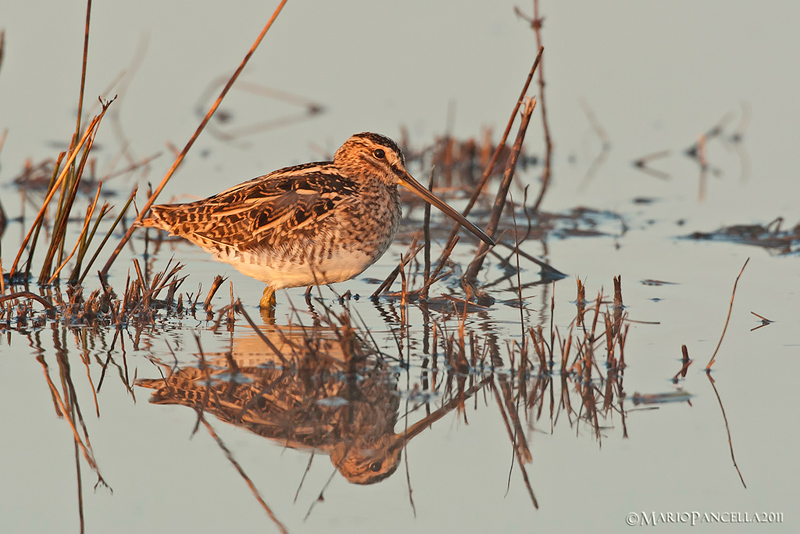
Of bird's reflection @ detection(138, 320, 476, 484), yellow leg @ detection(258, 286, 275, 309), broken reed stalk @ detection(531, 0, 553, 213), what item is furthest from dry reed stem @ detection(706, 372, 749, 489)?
broken reed stalk @ detection(531, 0, 553, 213)

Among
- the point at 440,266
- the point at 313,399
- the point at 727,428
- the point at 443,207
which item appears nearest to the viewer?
the point at 727,428

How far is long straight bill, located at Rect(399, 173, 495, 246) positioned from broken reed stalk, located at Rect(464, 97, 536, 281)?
0.70 ft

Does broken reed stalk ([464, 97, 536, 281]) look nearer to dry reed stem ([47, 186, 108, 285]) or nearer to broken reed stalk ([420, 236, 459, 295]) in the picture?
broken reed stalk ([420, 236, 459, 295])

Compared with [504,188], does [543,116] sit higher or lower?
higher

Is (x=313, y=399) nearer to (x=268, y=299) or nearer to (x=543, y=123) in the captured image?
(x=268, y=299)

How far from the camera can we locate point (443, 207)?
6852 mm

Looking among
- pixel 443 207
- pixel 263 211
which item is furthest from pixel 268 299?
pixel 443 207

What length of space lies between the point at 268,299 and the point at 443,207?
4.22ft

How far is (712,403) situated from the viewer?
4871mm

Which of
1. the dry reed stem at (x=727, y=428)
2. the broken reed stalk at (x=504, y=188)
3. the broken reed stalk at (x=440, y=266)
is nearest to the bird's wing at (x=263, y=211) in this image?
the broken reed stalk at (x=440, y=266)

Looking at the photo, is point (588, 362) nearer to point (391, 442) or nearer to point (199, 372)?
point (391, 442)

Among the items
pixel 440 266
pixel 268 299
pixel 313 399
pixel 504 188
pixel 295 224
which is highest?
pixel 504 188

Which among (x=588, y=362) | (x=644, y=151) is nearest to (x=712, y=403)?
(x=588, y=362)

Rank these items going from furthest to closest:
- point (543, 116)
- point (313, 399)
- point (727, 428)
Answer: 1. point (543, 116)
2. point (313, 399)
3. point (727, 428)
